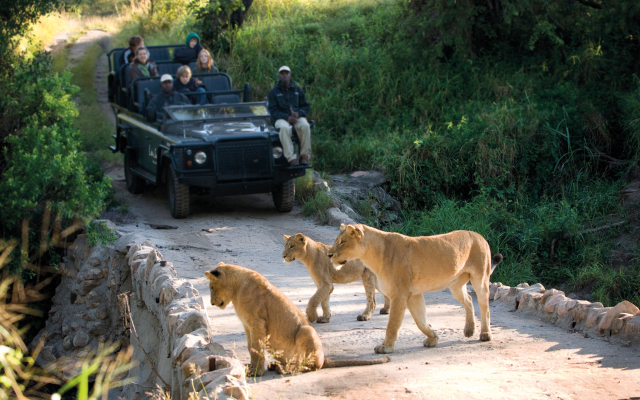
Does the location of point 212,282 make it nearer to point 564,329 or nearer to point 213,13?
point 564,329

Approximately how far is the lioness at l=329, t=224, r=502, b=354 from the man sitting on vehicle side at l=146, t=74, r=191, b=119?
6.30 metres

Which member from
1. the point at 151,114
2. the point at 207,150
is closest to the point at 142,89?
the point at 151,114

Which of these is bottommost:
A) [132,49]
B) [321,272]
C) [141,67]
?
[321,272]

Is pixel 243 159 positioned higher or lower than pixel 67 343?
higher

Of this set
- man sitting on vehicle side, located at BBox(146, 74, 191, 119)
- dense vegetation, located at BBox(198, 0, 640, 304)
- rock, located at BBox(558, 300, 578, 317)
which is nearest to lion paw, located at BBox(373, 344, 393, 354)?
rock, located at BBox(558, 300, 578, 317)

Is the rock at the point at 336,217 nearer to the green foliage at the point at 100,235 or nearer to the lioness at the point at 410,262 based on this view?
the green foliage at the point at 100,235

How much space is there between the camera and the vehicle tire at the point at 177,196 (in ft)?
31.5

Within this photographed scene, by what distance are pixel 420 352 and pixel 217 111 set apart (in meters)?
6.45

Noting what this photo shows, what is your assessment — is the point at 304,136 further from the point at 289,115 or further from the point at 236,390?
the point at 236,390

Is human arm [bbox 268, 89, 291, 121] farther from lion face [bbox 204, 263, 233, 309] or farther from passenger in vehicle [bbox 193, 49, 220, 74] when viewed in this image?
lion face [bbox 204, 263, 233, 309]

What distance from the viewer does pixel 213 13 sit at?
58.7 ft

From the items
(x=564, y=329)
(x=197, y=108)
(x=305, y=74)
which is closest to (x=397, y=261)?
(x=564, y=329)

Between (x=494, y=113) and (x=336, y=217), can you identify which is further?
(x=494, y=113)

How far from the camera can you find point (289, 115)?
10414 mm
